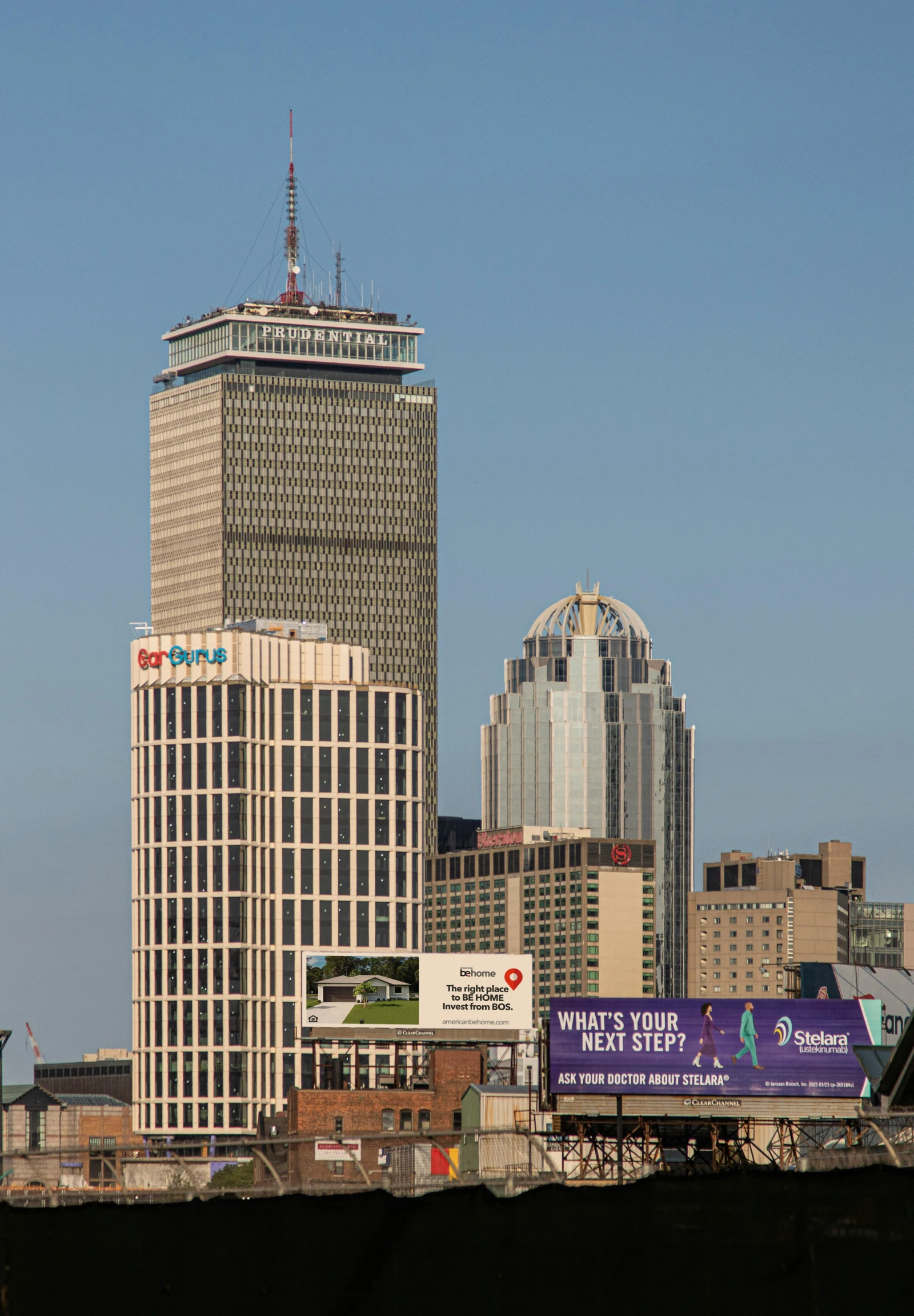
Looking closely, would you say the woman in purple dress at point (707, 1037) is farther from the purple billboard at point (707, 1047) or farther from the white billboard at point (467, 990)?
the white billboard at point (467, 990)

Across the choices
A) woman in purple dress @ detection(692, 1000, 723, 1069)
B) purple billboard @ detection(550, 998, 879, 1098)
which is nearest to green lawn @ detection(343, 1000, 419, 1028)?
purple billboard @ detection(550, 998, 879, 1098)

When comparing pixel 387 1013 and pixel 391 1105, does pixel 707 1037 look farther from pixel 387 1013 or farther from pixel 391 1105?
pixel 391 1105

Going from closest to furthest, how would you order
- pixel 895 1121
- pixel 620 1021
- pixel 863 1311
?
pixel 863 1311
pixel 895 1121
pixel 620 1021

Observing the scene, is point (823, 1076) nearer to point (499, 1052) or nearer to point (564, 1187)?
point (499, 1052)

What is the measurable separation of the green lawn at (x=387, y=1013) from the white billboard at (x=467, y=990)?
2017 millimetres

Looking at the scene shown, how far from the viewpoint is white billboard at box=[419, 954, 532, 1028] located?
138 m

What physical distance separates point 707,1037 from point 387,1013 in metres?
45.4

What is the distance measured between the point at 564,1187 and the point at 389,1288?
4.99ft

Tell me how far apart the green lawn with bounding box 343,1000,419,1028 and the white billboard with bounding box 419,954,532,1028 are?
79.4 inches

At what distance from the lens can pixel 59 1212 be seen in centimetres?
1702

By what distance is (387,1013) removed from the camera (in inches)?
5723

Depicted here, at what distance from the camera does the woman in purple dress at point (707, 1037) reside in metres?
103

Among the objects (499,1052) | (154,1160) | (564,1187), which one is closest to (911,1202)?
(564,1187)

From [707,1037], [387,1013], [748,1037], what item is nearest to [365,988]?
[387,1013]
